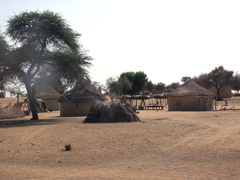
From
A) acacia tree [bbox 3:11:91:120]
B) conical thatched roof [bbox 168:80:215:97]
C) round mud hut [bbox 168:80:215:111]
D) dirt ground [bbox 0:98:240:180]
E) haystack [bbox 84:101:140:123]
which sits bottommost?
dirt ground [bbox 0:98:240:180]

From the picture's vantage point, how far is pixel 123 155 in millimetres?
9727

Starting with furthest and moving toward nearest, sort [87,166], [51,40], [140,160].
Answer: [51,40]
[140,160]
[87,166]

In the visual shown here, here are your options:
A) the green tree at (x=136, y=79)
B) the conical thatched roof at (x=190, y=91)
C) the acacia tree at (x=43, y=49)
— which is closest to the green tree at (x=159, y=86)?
the green tree at (x=136, y=79)

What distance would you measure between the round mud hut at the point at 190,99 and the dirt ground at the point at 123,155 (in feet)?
68.4

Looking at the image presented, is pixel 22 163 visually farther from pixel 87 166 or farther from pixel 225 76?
pixel 225 76

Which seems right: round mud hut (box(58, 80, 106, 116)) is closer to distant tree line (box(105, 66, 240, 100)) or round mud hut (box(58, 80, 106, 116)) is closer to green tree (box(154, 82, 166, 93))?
distant tree line (box(105, 66, 240, 100))

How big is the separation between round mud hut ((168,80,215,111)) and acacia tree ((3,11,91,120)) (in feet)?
48.2

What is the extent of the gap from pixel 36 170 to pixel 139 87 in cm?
7073

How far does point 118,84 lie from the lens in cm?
6894

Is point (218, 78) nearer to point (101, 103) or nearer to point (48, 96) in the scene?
point (48, 96)

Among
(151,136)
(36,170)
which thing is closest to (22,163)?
(36,170)

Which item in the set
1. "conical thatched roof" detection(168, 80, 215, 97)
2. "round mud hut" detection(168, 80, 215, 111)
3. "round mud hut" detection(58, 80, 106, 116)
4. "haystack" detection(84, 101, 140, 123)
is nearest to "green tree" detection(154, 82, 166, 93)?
"conical thatched roof" detection(168, 80, 215, 97)

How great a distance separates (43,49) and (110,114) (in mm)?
8298

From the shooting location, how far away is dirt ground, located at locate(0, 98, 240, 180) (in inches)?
281
